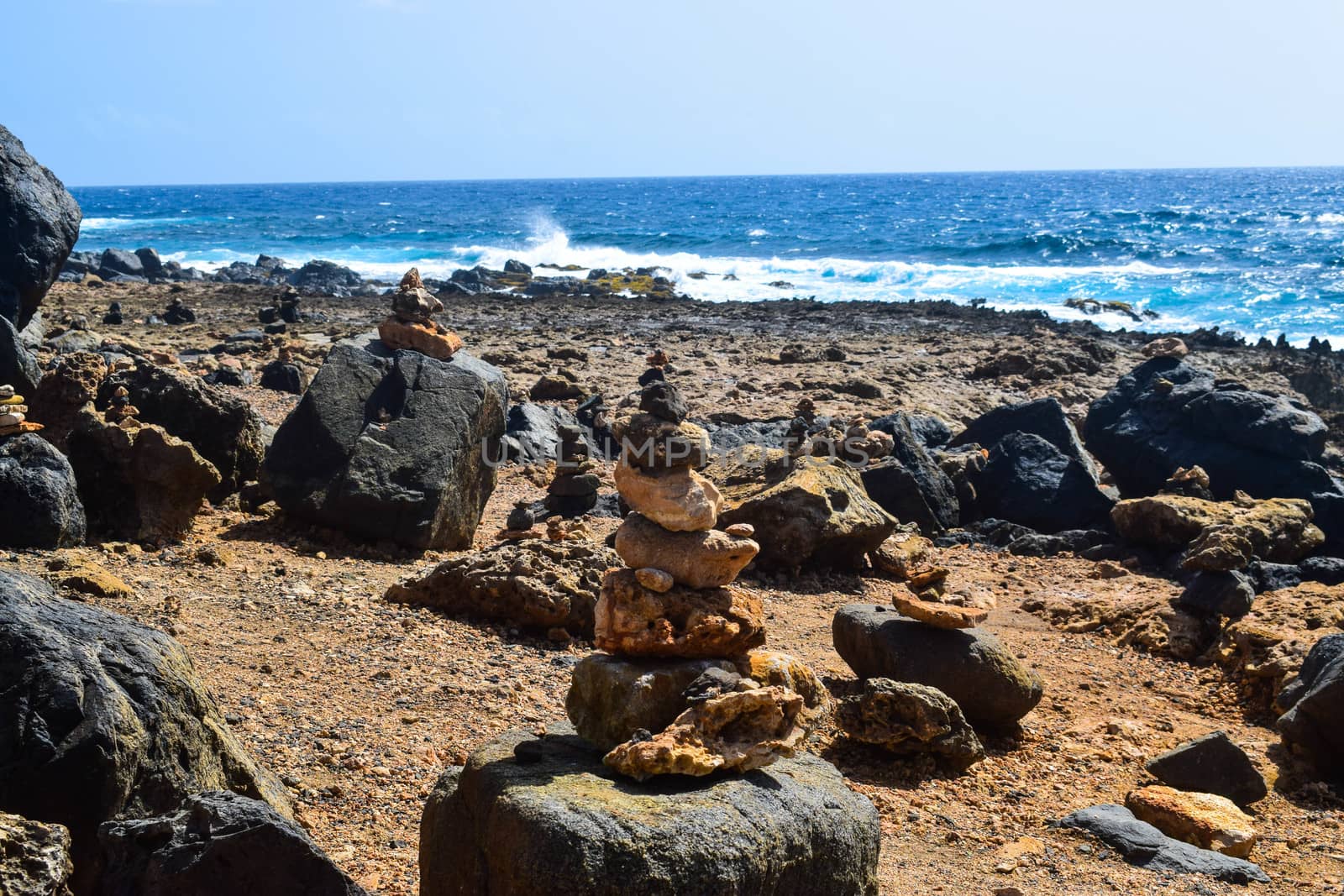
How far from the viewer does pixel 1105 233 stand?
191ft

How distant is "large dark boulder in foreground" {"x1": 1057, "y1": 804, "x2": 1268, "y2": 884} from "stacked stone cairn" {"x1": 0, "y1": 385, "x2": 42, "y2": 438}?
6.67 meters

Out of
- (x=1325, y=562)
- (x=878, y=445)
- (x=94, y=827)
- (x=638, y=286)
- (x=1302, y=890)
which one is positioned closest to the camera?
(x=94, y=827)

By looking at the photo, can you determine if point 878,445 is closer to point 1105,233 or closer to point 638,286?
point 638,286

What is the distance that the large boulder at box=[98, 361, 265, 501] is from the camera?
30.2 feet

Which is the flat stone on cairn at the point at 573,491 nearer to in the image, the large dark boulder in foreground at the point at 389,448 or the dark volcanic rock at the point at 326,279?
the large dark boulder in foreground at the point at 389,448

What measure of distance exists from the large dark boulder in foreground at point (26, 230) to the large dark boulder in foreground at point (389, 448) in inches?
94.1

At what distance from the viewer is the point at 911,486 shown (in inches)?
483

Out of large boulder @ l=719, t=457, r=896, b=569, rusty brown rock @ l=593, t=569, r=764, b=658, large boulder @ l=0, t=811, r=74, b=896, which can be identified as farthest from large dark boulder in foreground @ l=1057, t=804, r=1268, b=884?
large boulder @ l=0, t=811, r=74, b=896

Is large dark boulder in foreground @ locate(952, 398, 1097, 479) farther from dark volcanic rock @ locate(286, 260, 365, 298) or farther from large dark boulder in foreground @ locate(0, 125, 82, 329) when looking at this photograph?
dark volcanic rock @ locate(286, 260, 365, 298)

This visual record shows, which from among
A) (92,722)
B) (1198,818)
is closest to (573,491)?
(1198,818)

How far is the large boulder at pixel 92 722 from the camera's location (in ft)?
12.7

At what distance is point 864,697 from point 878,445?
19.7 ft

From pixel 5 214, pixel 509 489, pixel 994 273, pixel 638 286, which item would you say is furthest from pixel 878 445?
pixel 994 273

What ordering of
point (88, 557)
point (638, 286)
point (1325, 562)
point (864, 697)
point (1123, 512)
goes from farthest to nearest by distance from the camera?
point (638, 286) < point (1123, 512) < point (1325, 562) < point (88, 557) < point (864, 697)
